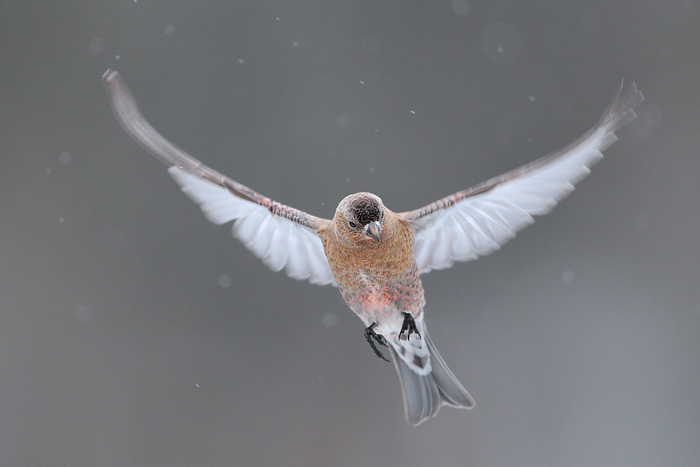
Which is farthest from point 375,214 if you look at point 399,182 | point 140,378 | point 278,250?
point 140,378

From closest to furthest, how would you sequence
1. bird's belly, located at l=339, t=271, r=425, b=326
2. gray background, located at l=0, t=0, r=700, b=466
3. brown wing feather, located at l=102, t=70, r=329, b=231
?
1. brown wing feather, located at l=102, t=70, r=329, b=231
2. bird's belly, located at l=339, t=271, r=425, b=326
3. gray background, located at l=0, t=0, r=700, b=466

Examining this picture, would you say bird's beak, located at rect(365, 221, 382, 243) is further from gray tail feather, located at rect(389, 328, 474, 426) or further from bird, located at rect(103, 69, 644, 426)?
gray tail feather, located at rect(389, 328, 474, 426)

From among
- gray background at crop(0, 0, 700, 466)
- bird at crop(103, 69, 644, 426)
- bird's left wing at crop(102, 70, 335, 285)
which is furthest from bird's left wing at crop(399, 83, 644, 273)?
gray background at crop(0, 0, 700, 466)

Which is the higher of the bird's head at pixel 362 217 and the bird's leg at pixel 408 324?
the bird's head at pixel 362 217

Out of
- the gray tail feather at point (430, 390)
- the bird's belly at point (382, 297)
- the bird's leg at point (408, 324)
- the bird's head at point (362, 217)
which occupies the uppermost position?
the bird's head at point (362, 217)

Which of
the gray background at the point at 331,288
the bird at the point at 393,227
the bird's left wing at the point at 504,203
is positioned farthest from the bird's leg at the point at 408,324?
the gray background at the point at 331,288

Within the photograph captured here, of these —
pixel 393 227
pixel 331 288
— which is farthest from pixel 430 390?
pixel 331 288

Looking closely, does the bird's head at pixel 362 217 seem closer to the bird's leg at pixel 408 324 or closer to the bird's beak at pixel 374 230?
the bird's beak at pixel 374 230

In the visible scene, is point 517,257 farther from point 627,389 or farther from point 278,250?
point 278,250
